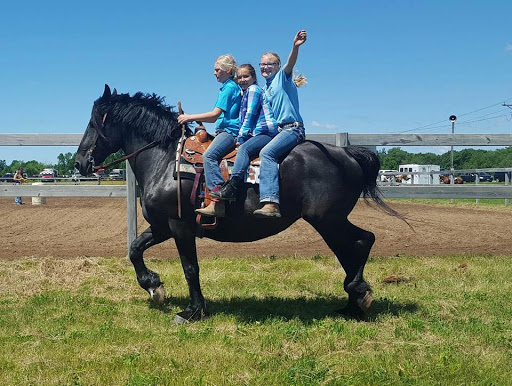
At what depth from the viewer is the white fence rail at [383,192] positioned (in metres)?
9.02

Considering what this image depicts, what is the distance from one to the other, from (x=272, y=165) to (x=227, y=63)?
49.2 inches

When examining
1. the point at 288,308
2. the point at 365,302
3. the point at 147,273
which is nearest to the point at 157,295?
the point at 147,273

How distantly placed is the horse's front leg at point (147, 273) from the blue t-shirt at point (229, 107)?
Answer: 1635 mm

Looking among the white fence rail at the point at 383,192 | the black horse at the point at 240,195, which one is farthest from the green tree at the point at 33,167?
the black horse at the point at 240,195

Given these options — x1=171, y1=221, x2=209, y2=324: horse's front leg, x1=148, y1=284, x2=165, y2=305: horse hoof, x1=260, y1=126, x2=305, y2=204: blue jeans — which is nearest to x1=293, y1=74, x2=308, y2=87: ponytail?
x1=260, y1=126, x2=305, y2=204: blue jeans

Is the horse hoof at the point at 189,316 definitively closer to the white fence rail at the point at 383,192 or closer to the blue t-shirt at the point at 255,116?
the blue t-shirt at the point at 255,116

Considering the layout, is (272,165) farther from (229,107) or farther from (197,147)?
(197,147)

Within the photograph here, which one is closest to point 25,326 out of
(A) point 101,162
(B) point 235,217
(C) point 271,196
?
(A) point 101,162

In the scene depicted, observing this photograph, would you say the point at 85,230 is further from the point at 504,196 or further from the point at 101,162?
the point at 504,196

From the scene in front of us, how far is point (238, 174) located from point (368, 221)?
33.1 ft

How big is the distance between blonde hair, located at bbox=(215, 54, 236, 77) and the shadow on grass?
2.81 m

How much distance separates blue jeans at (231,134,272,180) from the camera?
18.0ft

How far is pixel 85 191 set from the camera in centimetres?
917

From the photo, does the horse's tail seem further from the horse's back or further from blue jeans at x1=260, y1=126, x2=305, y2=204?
blue jeans at x1=260, y1=126, x2=305, y2=204
